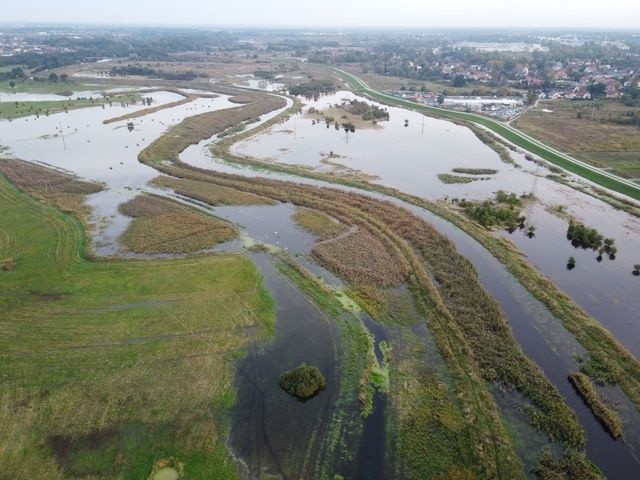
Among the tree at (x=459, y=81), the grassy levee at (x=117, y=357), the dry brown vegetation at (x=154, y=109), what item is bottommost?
the dry brown vegetation at (x=154, y=109)

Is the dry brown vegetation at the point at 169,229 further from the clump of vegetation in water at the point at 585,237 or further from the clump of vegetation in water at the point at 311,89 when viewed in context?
the clump of vegetation in water at the point at 311,89

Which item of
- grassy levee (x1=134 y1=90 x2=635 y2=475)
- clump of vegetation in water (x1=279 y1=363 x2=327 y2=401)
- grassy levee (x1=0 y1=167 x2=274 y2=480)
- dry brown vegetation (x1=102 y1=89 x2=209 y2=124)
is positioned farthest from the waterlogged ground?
dry brown vegetation (x1=102 y1=89 x2=209 y2=124)

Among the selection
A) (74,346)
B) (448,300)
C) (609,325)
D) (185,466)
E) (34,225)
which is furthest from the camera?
(34,225)

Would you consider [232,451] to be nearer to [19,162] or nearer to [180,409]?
[180,409]

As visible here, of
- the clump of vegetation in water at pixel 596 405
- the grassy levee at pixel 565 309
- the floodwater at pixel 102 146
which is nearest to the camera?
the clump of vegetation in water at pixel 596 405

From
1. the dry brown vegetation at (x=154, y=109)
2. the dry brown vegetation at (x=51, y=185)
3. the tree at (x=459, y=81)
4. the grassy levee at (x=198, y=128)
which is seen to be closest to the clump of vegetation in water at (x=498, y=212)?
the dry brown vegetation at (x=51, y=185)

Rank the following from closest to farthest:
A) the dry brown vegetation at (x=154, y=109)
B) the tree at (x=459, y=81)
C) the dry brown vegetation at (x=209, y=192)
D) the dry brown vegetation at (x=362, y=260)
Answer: the dry brown vegetation at (x=362, y=260), the dry brown vegetation at (x=209, y=192), the dry brown vegetation at (x=154, y=109), the tree at (x=459, y=81)

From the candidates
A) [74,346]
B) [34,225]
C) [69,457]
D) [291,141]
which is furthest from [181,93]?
[69,457]
